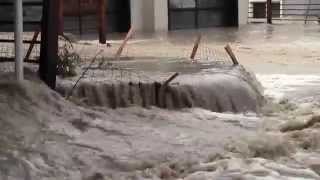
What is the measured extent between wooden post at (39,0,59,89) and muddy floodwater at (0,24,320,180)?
0.40 feet

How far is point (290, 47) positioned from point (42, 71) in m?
8.54

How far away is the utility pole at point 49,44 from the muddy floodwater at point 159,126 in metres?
0.12

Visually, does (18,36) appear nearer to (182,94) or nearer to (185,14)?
(182,94)

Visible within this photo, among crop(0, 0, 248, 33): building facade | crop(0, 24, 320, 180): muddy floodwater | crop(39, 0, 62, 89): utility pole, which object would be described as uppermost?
crop(0, 0, 248, 33): building facade

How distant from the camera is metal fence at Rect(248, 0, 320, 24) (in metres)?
27.3

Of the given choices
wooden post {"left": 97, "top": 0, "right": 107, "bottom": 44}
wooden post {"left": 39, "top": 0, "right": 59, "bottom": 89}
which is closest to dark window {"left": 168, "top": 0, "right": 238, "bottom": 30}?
wooden post {"left": 97, "top": 0, "right": 107, "bottom": 44}

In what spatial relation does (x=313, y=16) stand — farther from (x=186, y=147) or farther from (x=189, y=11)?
(x=186, y=147)

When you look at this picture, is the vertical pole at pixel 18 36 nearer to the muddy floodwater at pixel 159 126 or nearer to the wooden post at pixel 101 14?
the muddy floodwater at pixel 159 126

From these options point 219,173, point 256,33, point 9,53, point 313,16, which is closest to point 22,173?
point 219,173

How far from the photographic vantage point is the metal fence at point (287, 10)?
89.6 feet

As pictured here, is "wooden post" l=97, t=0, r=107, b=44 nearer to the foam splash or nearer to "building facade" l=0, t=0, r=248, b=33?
"building facade" l=0, t=0, r=248, b=33

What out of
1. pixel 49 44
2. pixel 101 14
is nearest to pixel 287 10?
pixel 101 14

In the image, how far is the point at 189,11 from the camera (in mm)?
22281

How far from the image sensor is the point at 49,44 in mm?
6562
